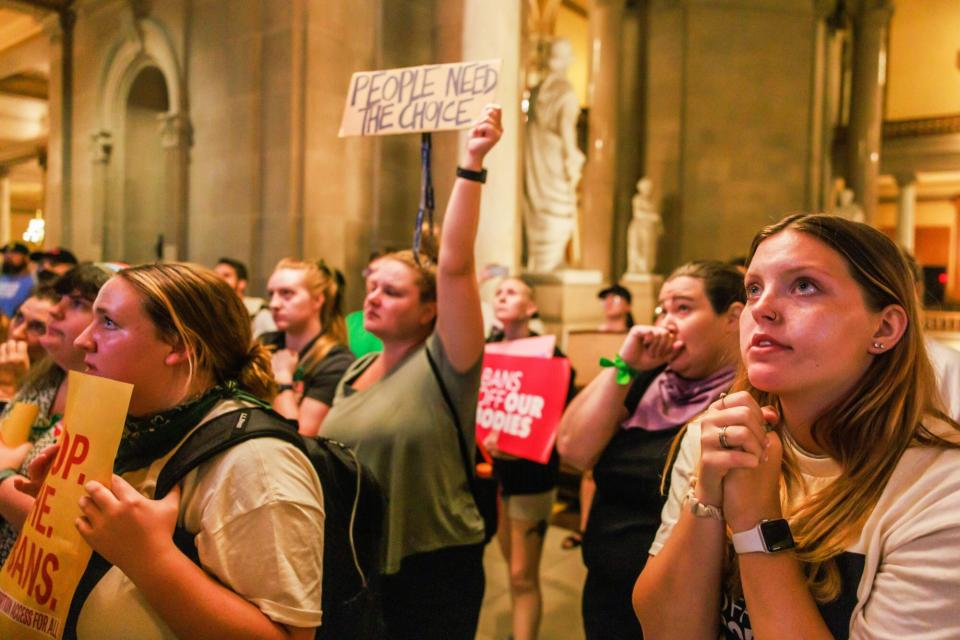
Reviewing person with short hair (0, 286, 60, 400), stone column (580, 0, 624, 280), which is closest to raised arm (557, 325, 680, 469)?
person with short hair (0, 286, 60, 400)

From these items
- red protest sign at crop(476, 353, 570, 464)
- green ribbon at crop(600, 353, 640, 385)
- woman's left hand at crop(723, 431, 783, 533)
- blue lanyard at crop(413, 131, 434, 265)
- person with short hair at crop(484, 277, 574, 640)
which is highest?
blue lanyard at crop(413, 131, 434, 265)

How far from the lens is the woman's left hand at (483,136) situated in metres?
2.22

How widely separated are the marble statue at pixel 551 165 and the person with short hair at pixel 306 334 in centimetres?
610

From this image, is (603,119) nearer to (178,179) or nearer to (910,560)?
(178,179)

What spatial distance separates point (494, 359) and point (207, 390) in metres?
2.17

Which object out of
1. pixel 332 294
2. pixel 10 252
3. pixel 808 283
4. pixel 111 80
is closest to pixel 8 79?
pixel 111 80

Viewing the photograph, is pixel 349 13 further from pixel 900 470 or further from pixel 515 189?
pixel 900 470

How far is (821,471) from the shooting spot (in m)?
1.29

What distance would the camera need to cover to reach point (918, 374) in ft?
4.11

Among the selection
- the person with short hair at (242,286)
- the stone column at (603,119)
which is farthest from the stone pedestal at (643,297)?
the person with short hair at (242,286)

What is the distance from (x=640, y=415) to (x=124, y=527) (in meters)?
1.52

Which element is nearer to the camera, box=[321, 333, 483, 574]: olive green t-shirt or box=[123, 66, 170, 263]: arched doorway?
box=[321, 333, 483, 574]: olive green t-shirt

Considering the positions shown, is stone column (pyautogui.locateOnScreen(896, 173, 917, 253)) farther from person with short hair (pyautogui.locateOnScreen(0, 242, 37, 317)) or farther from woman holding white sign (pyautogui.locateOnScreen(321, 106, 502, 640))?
woman holding white sign (pyautogui.locateOnScreen(321, 106, 502, 640))

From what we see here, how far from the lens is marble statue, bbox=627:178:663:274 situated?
488 inches
